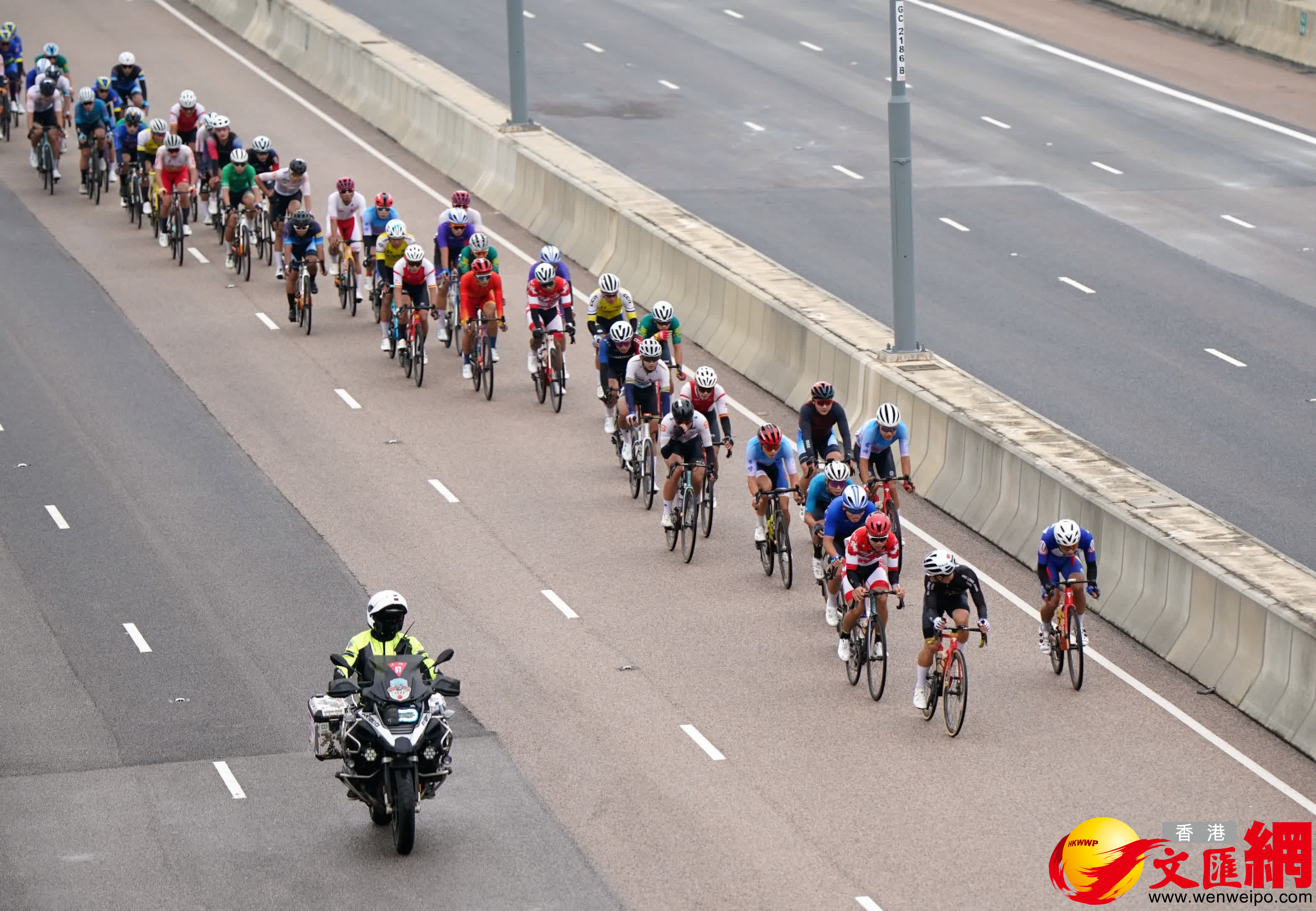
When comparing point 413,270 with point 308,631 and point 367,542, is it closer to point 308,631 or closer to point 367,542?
point 367,542

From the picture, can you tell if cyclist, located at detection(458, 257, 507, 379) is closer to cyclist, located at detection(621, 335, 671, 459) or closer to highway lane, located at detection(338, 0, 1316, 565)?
cyclist, located at detection(621, 335, 671, 459)

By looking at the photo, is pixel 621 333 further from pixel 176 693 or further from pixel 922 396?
pixel 176 693

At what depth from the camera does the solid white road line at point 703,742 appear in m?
17.0

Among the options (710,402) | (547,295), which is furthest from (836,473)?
(547,295)

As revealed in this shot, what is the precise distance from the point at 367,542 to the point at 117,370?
703 centimetres

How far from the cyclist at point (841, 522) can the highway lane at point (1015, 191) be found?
512cm

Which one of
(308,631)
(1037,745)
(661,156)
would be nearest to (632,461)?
(308,631)

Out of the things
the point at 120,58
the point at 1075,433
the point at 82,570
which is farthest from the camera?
the point at 120,58

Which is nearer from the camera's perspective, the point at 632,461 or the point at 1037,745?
the point at 1037,745

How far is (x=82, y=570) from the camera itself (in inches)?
833

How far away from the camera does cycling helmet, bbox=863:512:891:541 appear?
59.1 ft

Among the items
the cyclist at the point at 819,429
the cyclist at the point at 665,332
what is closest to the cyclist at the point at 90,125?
the cyclist at the point at 665,332

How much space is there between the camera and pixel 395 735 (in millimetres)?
14859

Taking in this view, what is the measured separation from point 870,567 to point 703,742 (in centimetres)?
208
